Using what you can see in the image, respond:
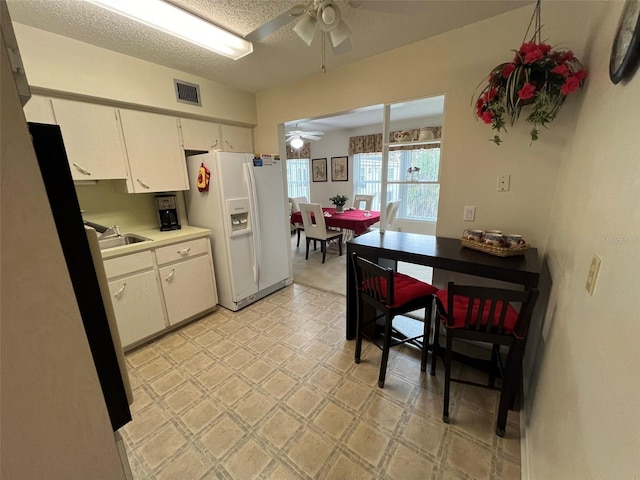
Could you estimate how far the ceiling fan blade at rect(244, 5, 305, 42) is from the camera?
140 centimetres

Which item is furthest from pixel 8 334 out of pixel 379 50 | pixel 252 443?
pixel 379 50

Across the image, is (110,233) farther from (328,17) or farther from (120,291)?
(328,17)

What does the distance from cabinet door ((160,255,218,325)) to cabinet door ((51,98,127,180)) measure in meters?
0.94

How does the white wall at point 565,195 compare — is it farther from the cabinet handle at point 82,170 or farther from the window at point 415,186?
the window at point 415,186

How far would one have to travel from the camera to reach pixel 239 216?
8.91 ft

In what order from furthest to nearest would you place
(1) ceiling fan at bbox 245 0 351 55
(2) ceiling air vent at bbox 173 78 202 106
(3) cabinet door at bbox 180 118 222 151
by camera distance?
1. (3) cabinet door at bbox 180 118 222 151
2. (2) ceiling air vent at bbox 173 78 202 106
3. (1) ceiling fan at bbox 245 0 351 55

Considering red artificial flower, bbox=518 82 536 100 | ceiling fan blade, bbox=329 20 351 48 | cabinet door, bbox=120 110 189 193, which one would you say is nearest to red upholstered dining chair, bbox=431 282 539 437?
red artificial flower, bbox=518 82 536 100

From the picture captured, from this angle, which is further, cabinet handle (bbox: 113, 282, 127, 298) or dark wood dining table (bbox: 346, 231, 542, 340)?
cabinet handle (bbox: 113, 282, 127, 298)

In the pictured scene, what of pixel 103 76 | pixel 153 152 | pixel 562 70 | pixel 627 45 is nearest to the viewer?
pixel 627 45

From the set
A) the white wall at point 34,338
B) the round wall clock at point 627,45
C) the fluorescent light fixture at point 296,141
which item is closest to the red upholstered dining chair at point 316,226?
the fluorescent light fixture at point 296,141

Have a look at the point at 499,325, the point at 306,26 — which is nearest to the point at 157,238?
the point at 306,26

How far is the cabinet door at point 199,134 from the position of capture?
260 centimetres

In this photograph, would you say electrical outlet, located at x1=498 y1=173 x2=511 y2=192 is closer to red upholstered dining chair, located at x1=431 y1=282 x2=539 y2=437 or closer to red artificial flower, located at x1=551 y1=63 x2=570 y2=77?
red artificial flower, located at x1=551 y1=63 x2=570 y2=77

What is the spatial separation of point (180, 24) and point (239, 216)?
1.56 metres
